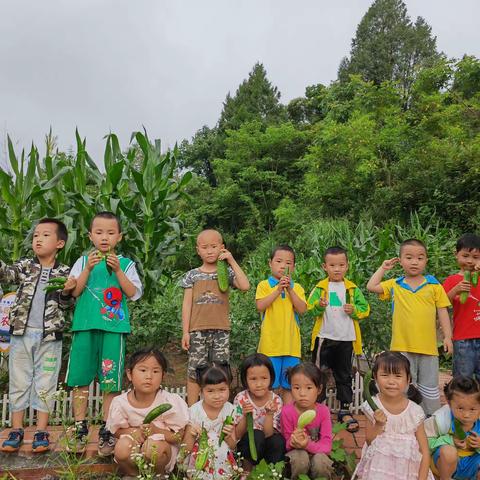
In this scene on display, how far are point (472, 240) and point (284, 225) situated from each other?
12632 millimetres

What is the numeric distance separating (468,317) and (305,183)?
13831 millimetres

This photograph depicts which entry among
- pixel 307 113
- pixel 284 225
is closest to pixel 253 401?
pixel 284 225

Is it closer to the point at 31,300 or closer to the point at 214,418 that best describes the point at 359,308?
the point at 214,418

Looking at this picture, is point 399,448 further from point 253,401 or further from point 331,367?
point 331,367

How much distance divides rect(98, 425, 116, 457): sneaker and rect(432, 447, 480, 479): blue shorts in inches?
77.3

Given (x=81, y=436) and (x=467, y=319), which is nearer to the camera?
(x=81, y=436)

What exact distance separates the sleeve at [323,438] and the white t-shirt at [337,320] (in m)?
0.91

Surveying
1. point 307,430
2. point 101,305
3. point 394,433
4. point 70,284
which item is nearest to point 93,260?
point 70,284

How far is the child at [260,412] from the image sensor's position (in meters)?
2.67

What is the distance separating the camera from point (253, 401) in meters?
2.93

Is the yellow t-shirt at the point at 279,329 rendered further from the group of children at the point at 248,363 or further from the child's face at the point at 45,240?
the child's face at the point at 45,240

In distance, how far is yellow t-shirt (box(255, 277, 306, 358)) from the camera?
342cm

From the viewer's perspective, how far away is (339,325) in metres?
3.64

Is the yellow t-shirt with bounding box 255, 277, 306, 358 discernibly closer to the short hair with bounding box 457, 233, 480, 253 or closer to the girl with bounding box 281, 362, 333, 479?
the girl with bounding box 281, 362, 333, 479
